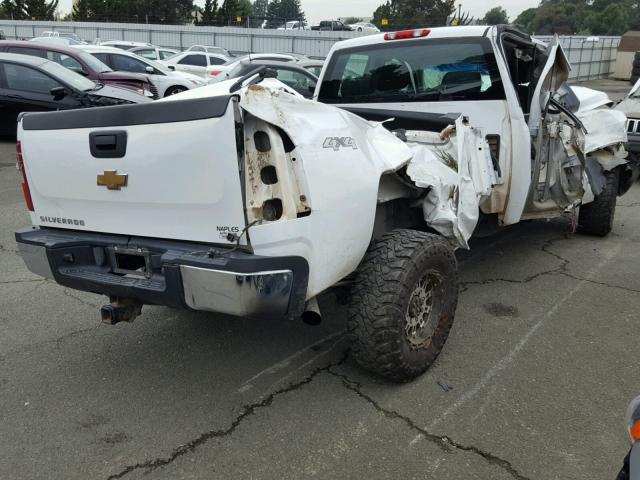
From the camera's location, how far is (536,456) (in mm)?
2686

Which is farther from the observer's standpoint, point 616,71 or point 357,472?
point 616,71

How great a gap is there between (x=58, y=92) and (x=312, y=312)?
837 cm

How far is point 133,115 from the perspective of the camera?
2.67 meters

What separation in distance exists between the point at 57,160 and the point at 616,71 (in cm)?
3635

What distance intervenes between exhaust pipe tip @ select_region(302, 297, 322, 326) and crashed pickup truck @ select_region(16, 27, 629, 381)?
0.02m

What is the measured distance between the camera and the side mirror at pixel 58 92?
941 cm

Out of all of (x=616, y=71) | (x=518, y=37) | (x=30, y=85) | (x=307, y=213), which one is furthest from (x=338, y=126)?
(x=616, y=71)

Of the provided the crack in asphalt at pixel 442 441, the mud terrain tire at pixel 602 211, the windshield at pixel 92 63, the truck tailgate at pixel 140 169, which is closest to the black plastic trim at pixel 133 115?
the truck tailgate at pixel 140 169

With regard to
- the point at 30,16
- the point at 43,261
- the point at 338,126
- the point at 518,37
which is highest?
the point at 30,16

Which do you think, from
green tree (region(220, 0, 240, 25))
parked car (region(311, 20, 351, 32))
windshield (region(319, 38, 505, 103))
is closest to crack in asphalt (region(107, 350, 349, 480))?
windshield (region(319, 38, 505, 103))

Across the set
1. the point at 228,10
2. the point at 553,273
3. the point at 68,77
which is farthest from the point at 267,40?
the point at 553,273

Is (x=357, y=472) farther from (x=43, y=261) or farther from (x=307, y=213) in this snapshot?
(x=43, y=261)

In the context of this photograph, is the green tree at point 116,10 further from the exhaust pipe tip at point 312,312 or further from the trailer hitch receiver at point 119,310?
the exhaust pipe tip at point 312,312

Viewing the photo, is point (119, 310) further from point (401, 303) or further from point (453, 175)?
point (453, 175)
